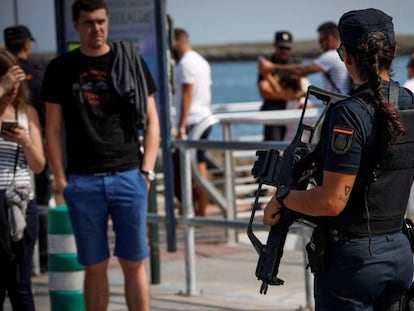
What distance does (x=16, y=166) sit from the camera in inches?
240

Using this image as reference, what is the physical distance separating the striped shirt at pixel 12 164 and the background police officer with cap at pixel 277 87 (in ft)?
17.3

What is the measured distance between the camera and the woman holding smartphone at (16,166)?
5914 mm

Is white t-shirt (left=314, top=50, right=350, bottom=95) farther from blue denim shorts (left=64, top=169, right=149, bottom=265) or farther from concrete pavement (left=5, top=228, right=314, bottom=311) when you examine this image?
blue denim shorts (left=64, top=169, right=149, bottom=265)

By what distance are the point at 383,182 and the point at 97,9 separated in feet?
9.08

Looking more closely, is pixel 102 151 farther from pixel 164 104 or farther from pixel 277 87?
pixel 277 87

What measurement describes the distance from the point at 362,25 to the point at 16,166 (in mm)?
2696

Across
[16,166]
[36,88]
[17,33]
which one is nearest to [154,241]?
[36,88]

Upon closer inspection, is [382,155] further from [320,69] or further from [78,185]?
[320,69]

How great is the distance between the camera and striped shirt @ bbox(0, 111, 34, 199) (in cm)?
602

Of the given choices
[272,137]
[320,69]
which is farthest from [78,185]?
[272,137]

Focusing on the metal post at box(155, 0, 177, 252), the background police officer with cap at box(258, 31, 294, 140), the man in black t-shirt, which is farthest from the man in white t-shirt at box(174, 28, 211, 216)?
the man in black t-shirt

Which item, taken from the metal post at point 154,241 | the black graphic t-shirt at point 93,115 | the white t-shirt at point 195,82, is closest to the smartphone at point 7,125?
the black graphic t-shirt at point 93,115

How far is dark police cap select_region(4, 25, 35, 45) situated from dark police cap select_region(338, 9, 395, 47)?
5487 millimetres

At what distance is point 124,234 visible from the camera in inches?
243
